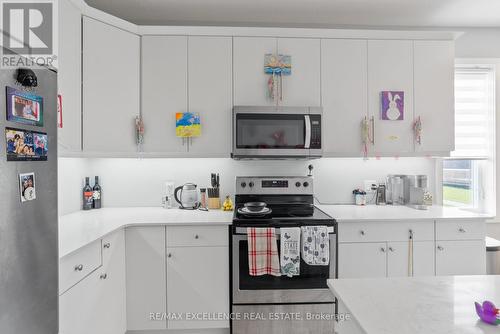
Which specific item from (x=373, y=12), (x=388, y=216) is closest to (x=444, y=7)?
(x=373, y=12)

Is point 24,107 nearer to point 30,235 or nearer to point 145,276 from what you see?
point 30,235

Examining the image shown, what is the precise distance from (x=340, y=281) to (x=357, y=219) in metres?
1.29

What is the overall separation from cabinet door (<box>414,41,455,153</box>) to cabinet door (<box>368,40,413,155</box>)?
4.2 inches

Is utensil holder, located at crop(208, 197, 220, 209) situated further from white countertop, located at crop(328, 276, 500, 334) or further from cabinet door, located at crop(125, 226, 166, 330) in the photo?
white countertop, located at crop(328, 276, 500, 334)

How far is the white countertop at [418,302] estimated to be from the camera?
2.62 ft

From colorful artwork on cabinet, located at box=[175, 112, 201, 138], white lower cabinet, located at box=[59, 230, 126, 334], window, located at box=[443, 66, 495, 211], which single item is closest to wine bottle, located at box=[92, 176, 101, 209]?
white lower cabinet, located at box=[59, 230, 126, 334]

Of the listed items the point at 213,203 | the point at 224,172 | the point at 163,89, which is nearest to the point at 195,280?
the point at 213,203

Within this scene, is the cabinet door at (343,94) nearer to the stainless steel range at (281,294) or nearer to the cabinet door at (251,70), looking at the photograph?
the cabinet door at (251,70)

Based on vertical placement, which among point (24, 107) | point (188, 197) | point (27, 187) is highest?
point (24, 107)

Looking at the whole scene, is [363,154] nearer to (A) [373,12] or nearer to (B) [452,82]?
(B) [452,82]

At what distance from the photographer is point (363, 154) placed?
2686 mm

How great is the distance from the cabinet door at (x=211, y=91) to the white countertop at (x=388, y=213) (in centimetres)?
107

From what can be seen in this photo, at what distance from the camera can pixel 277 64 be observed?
→ 2617mm

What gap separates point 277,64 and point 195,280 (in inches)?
73.0
